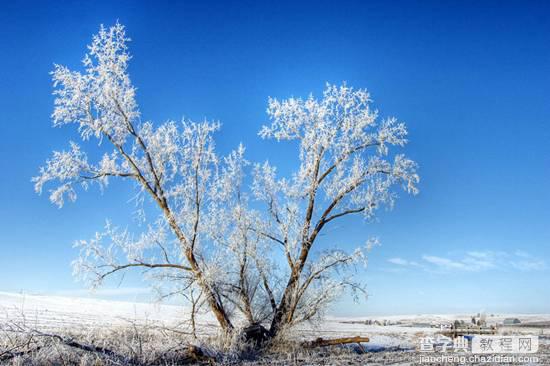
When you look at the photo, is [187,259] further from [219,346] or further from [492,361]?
[492,361]

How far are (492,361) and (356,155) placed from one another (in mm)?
7525

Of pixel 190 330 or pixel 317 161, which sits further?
pixel 317 161

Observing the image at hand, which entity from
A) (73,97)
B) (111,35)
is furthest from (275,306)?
(111,35)

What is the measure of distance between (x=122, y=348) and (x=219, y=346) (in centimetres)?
315

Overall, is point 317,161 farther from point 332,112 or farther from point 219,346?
point 219,346

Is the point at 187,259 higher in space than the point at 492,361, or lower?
higher

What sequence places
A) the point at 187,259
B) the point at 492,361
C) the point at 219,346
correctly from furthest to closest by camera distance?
the point at 187,259, the point at 219,346, the point at 492,361

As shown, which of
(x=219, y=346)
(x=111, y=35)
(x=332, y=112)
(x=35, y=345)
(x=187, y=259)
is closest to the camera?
(x=35, y=345)

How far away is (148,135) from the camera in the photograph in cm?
1461

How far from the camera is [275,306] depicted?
48.6 ft

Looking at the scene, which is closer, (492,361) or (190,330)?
(492,361)

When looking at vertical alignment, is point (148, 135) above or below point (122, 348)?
above

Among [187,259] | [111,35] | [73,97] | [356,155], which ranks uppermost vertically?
[111,35]

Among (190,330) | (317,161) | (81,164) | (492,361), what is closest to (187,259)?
(190,330)
